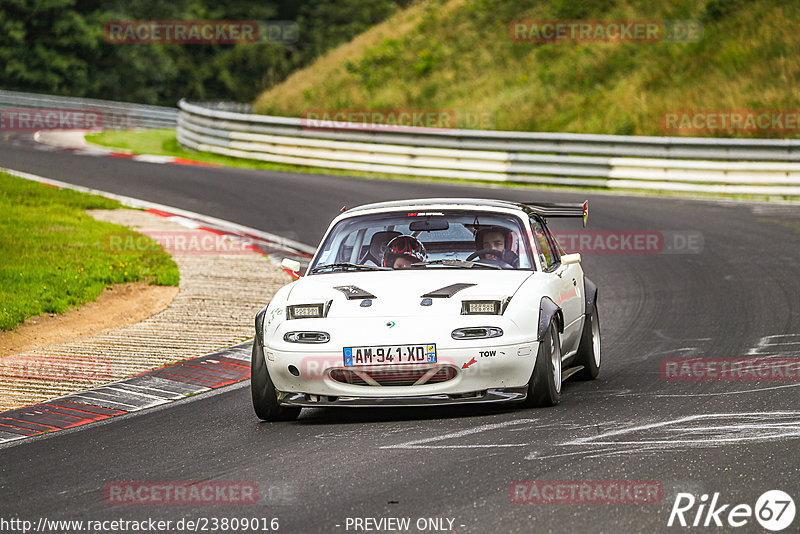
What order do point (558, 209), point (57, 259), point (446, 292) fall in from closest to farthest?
1. point (446, 292)
2. point (558, 209)
3. point (57, 259)

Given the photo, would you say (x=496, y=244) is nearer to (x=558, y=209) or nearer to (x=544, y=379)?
(x=558, y=209)

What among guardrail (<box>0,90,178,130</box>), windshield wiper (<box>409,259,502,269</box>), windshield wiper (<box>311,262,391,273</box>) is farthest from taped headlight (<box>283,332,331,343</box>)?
guardrail (<box>0,90,178,130</box>)

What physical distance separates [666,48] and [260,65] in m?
35.5

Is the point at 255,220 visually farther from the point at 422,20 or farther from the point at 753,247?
the point at 422,20

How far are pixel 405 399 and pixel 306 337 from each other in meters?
0.78

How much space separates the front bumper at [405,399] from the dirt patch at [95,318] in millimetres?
3982

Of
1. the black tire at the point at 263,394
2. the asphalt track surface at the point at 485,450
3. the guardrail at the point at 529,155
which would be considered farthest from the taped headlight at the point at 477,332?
the guardrail at the point at 529,155

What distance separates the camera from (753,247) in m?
15.5

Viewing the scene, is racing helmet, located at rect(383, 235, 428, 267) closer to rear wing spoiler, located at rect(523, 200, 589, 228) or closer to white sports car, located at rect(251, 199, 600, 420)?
white sports car, located at rect(251, 199, 600, 420)

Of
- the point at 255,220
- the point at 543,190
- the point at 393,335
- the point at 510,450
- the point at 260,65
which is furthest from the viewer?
the point at 260,65

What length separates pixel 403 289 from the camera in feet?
24.9

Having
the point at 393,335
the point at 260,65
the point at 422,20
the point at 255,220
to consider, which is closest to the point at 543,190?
the point at 255,220

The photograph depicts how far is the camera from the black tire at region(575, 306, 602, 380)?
885cm

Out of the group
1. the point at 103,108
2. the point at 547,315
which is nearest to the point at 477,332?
the point at 547,315
